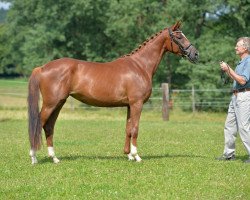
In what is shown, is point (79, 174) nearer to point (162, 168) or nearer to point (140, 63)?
point (162, 168)

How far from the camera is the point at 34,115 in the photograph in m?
8.51

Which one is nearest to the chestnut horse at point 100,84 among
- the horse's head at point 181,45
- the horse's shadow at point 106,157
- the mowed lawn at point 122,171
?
the horse's head at point 181,45

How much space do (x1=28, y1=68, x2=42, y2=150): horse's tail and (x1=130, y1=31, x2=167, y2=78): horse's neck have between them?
2051 millimetres

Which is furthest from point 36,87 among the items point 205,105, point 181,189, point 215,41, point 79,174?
point 215,41

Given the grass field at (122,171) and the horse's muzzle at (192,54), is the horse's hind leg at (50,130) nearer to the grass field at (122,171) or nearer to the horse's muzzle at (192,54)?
the grass field at (122,171)

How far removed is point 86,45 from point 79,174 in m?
27.3

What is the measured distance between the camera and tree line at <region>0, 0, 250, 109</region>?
28.2m

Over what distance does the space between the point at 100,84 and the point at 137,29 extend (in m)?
23.4

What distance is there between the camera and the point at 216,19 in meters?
31.7

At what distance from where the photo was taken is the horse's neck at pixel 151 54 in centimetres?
926

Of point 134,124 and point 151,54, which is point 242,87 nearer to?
point 151,54

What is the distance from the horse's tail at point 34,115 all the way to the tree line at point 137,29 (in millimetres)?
19730

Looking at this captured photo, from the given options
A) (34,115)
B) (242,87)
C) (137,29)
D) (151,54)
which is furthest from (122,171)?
(137,29)

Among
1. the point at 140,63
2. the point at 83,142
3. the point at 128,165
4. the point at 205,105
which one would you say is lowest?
the point at 205,105
